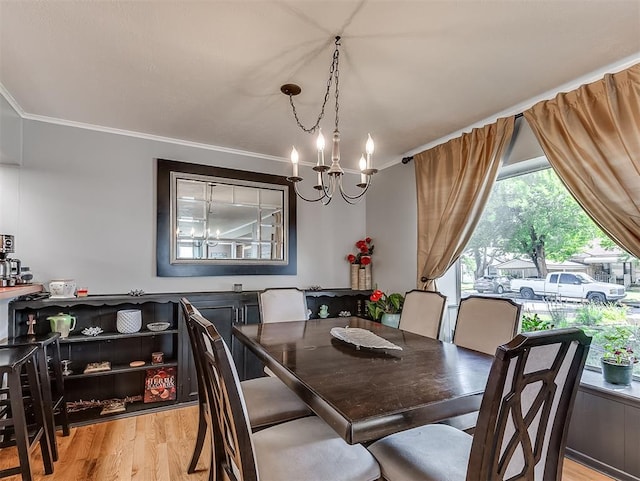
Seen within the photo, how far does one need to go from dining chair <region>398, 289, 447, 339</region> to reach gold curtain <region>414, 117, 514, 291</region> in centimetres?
59

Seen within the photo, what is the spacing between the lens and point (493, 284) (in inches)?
121

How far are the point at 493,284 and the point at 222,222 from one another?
8.59 feet

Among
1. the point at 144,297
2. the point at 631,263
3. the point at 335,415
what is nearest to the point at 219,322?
the point at 144,297

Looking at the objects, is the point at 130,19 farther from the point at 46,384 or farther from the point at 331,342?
the point at 46,384

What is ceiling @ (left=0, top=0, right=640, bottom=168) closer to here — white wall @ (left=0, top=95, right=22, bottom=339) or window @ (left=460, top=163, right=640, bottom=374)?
white wall @ (left=0, top=95, right=22, bottom=339)

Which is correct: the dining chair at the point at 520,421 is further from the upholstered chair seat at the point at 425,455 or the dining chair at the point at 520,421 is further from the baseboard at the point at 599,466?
the baseboard at the point at 599,466

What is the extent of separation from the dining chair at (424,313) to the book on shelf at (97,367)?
2.41m

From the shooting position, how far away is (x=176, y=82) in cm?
230

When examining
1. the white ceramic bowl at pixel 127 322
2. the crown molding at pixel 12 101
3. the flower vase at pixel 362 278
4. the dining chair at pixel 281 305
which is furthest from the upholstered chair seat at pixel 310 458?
the crown molding at pixel 12 101

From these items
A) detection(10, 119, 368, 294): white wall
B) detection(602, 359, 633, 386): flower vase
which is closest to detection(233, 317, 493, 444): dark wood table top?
detection(602, 359, 633, 386): flower vase

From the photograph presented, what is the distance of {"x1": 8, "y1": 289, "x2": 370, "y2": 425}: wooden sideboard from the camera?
275cm

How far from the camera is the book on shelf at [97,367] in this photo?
2.78 m

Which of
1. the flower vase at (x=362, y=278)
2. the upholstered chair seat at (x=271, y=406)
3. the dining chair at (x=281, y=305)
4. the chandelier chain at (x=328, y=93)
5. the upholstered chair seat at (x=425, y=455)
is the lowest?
the upholstered chair seat at (x=271, y=406)

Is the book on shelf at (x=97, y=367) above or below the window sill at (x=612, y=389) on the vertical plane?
below
